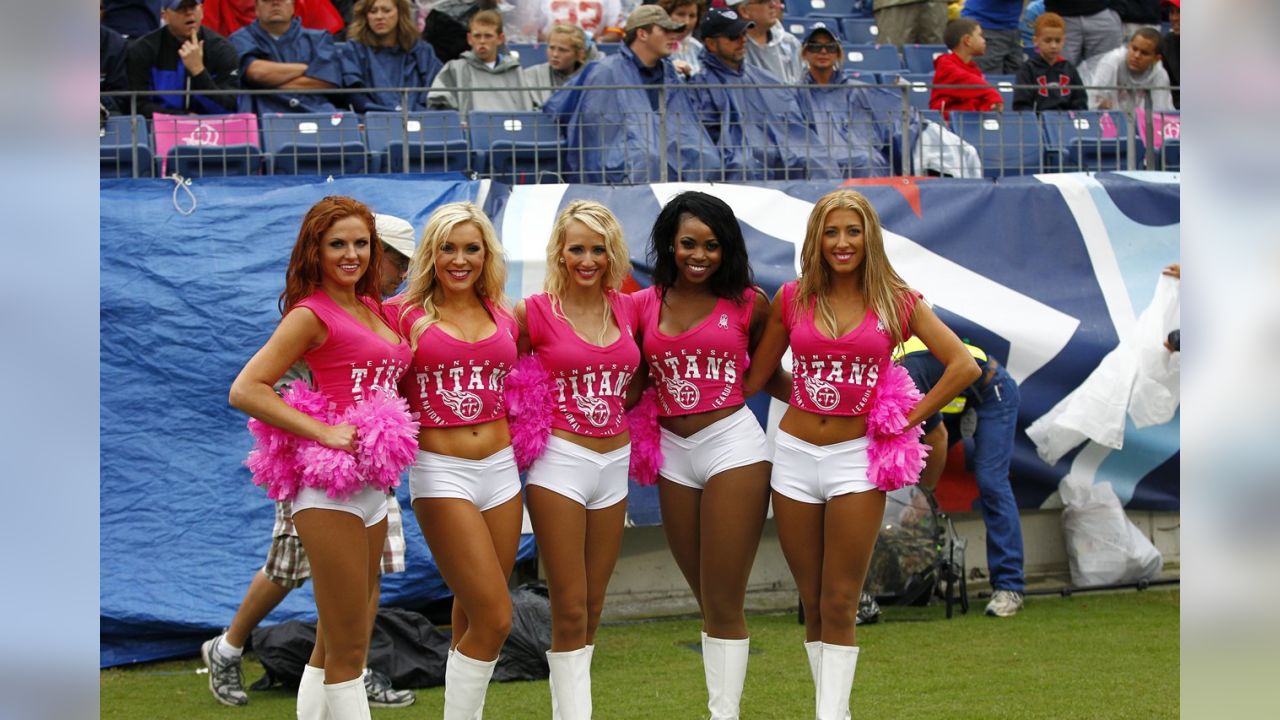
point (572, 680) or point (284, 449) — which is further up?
point (284, 449)

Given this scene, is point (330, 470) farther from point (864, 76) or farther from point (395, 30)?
point (864, 76)

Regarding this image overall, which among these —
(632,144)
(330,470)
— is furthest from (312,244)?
(632,144)

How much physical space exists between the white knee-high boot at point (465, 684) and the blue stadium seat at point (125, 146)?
3929 mm

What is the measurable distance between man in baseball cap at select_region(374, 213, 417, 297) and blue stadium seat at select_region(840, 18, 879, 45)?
248 inches

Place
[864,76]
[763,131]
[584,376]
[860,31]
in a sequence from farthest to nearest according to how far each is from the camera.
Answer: [860,31] < [864,76] < [763,131] < [584,376]

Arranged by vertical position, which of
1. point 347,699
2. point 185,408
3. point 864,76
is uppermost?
point 864,76

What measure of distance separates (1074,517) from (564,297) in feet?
12.8

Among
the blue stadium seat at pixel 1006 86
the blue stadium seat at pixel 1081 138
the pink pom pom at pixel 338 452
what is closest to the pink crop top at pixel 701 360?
the pink pom pom at pixel 338 452

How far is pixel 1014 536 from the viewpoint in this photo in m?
6.71

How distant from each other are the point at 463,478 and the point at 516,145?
3649mm

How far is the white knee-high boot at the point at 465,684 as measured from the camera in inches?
156

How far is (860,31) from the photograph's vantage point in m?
10.5

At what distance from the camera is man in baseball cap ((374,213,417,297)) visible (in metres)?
4.80

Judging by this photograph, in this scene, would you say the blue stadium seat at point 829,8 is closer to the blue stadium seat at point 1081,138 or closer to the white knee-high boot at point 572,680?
Answer: the blue stadium seat at point 1081,138
